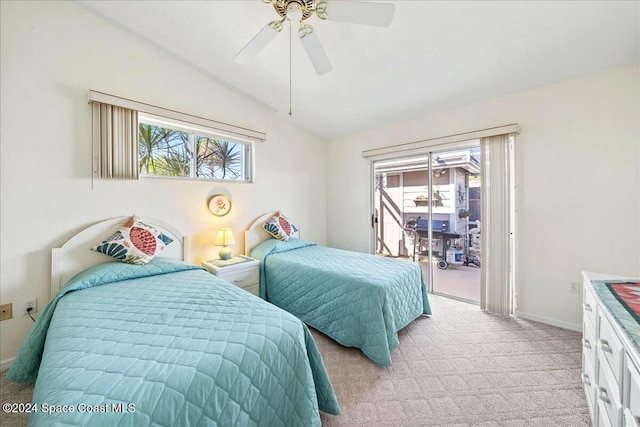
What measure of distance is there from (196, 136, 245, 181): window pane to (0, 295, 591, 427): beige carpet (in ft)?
7.14

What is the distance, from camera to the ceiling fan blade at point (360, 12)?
1334 millimetres

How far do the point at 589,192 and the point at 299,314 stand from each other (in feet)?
9.65

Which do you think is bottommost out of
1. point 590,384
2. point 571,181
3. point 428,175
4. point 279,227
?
point 590,384

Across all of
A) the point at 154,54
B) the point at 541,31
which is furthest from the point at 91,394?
the point at 541,31

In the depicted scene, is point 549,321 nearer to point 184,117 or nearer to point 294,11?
point 294,11

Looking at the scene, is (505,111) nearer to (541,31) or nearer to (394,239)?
(541,31)

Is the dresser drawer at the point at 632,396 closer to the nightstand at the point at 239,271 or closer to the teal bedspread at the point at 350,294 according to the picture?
the teal bedspread at the point at 350,294

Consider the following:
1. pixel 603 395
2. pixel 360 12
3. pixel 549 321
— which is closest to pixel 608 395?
pixel 603 395

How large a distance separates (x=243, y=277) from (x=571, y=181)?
340 cm

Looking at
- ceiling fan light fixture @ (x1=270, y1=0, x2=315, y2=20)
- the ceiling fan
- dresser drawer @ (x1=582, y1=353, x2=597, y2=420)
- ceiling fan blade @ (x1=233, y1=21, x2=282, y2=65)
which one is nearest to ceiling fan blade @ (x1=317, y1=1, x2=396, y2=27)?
the ceiling fan

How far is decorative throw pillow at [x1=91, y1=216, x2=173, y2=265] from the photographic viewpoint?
2178mm

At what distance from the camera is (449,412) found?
1.50 meters

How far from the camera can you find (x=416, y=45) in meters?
2.12

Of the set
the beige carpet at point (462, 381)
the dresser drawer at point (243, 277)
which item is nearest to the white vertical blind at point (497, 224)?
the beige carpet at point (462, 381)
